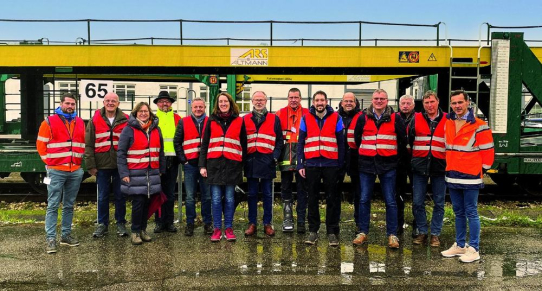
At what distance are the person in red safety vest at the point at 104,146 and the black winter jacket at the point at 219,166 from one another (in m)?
1.07

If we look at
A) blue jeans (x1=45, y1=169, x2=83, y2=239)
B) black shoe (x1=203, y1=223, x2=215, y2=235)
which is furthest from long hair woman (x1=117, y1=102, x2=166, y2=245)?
black shoe (x1=203, y1=223, x2=215, y2=235)

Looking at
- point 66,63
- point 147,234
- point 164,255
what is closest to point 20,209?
point 66,63

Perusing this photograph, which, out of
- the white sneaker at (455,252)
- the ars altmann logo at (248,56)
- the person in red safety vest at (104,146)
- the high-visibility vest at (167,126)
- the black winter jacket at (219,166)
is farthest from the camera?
the ars altmann logo at (248,56)

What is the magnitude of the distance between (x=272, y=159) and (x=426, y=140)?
6.04ft

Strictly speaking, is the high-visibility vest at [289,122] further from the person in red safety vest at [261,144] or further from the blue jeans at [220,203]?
the blue jeans at [220,203]

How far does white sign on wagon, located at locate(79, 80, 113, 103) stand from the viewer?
7.79 metres

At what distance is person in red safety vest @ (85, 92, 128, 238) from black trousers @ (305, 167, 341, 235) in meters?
2.34

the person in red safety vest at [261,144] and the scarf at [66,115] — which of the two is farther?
the person in red safety vest at [261,144]

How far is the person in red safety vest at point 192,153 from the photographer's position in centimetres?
580

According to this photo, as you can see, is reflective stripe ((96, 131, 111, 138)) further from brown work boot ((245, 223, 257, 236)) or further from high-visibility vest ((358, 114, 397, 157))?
high-visibility vest ((358, 114, 397, 157))

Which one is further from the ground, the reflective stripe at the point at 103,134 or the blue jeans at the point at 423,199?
the reflective stripe at the point at 103,134

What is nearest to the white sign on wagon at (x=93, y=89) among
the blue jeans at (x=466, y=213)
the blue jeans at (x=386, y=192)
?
the blue jeans at (x=386, y=192)

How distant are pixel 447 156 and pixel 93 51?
238 inches

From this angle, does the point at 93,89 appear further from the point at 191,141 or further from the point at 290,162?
the point at 290,162
